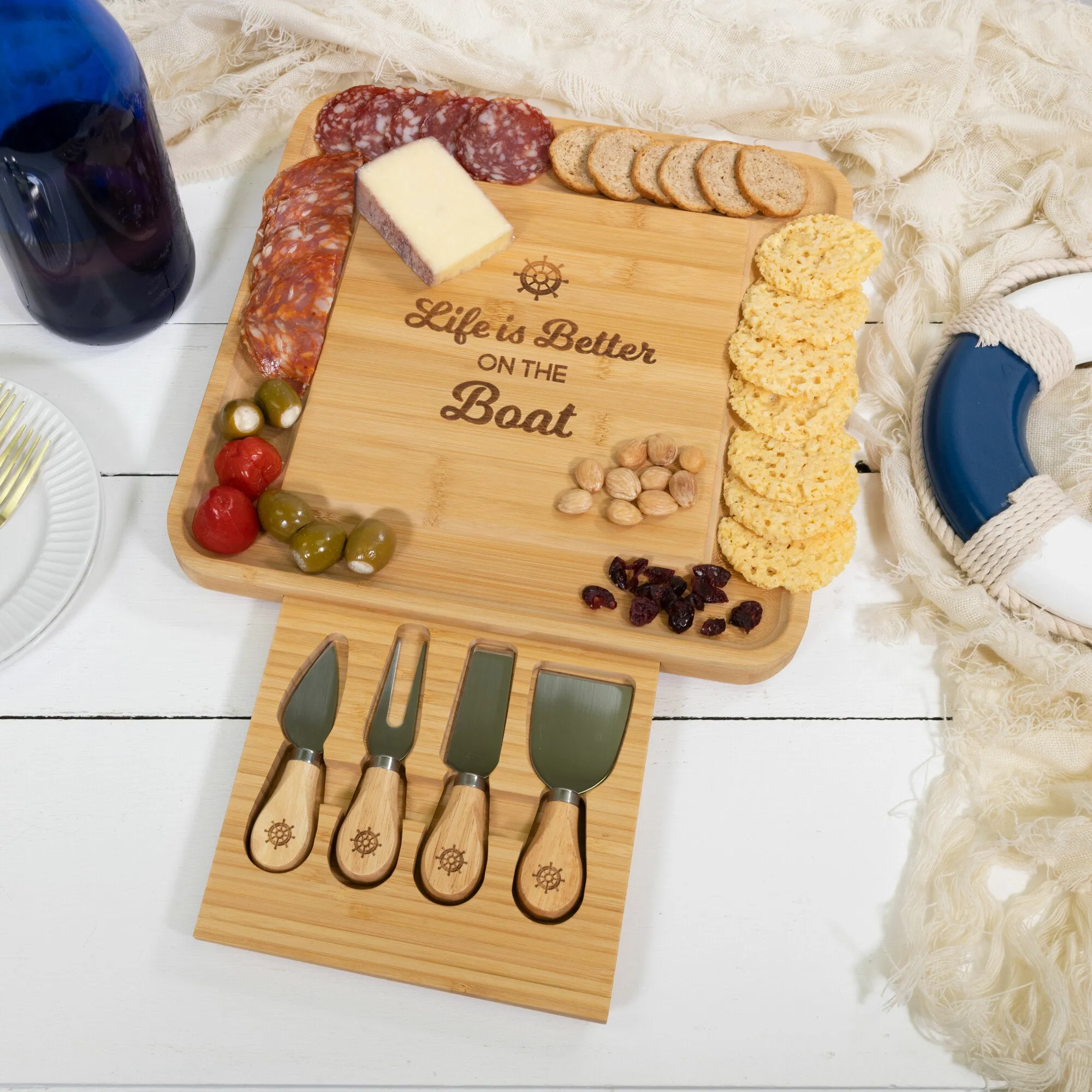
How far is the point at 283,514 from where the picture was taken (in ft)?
3.88

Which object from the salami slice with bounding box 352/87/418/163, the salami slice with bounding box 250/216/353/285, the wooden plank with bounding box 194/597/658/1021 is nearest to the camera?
the wooden plank with bounding box 194/597/658/1021

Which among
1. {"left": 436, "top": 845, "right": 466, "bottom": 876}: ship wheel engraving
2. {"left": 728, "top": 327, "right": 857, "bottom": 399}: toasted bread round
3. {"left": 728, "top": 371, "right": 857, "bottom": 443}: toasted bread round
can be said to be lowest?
{"left": 436, "top": 845, "right": 466, "bottom": 876}: ship wheel engraving

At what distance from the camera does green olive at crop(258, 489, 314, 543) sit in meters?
1.18

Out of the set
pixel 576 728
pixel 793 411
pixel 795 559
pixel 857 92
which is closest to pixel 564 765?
pixel 576 728

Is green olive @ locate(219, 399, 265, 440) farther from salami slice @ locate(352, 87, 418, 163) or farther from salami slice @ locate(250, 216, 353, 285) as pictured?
salami slice @ locate(352, 87, 418, 163)

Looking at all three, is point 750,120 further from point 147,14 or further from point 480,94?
point 147,14

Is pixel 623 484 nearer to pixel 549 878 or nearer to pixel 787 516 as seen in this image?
pixel 787 516

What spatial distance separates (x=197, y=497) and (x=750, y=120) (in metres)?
1.07

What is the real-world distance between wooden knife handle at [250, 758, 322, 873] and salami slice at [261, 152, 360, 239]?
776mm

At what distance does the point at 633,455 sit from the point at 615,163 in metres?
0.50

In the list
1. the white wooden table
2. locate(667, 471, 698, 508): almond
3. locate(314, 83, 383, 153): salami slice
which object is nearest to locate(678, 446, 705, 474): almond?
locate(667, 471, 698, 508): almond

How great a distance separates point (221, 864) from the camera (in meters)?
1.05

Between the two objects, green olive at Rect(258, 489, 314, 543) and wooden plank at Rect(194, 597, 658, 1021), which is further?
green olive at Rect(258, 489, 314, 543)

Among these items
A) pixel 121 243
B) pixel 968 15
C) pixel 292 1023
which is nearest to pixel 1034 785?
pixel 292 1023
